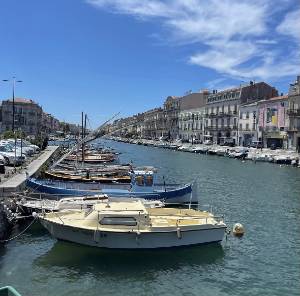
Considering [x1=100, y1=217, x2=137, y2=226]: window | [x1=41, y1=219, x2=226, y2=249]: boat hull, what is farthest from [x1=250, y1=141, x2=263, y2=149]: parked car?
[x1=100, y1=217, x2=137, y2=226]: window

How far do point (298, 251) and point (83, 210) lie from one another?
1151cm

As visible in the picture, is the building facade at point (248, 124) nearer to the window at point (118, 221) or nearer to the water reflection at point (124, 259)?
the water reflection at point (124, 259)

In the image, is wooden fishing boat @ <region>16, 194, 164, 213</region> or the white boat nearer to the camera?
the white boat

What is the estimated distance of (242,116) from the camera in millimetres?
136125

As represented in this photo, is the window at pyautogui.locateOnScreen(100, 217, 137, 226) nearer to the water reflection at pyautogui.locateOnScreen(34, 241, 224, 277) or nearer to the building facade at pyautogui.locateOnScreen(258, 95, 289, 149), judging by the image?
the water reflection at pyautogui.locateOnScreen(34, 241, 224, 277)

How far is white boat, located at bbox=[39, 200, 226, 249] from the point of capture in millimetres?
22609

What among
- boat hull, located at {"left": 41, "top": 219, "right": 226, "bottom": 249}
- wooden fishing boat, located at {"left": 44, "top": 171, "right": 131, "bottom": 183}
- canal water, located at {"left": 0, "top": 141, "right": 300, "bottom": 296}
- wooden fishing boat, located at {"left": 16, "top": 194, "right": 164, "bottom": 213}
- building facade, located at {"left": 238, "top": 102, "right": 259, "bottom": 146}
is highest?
building facade, located at {"left": 238, "top": 102, "right": 259, "bottom": 146}

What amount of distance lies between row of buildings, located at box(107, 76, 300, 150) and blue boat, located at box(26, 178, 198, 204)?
48.4m

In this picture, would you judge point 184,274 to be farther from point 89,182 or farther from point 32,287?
point 89,182

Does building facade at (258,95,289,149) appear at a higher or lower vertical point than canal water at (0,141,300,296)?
higher

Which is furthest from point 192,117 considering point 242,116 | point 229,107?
point 242,116

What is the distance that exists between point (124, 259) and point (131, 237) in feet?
3.45

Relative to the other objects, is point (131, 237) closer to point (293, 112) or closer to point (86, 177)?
point (86, 177)

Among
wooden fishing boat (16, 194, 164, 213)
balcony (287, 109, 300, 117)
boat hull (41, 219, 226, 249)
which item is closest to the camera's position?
boat hull (41, 219, 226, 249)
